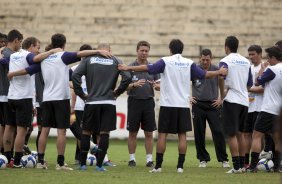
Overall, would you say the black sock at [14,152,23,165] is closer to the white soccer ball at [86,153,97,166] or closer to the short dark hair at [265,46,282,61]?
the white soccer ball at [86,153,97,166]

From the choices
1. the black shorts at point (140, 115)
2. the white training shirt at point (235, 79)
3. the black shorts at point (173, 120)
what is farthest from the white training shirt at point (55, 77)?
the white training shirt at point (235, 79)

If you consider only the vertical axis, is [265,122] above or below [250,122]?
above

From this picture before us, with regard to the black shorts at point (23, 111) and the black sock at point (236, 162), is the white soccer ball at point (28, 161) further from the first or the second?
the black sock at point (236, 162)

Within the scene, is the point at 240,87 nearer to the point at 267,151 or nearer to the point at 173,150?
the point at 267,151

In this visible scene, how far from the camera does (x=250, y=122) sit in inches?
700

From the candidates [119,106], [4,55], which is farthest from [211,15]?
[4,55]

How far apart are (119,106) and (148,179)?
13.7 m

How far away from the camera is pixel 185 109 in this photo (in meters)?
16.1

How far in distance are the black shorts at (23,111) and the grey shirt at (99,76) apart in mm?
1051

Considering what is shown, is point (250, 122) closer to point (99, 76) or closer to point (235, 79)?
point (235, 79)

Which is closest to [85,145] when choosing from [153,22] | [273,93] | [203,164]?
[203,164]

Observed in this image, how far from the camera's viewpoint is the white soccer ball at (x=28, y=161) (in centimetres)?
1684

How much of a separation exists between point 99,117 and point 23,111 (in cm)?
140

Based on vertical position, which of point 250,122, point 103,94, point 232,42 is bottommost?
point 250,122
